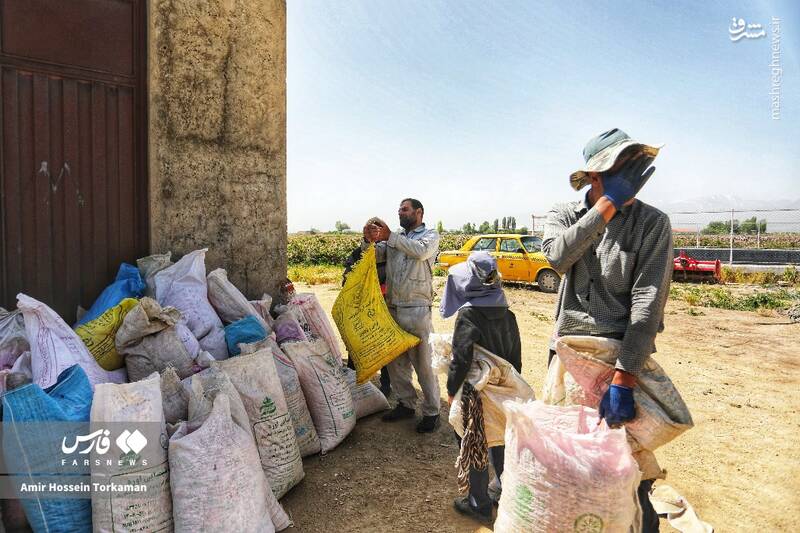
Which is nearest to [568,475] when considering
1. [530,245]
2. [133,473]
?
[133,473]

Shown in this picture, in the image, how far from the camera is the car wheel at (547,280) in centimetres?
1227

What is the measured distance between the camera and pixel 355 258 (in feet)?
15.7

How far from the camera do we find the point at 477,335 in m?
2.65

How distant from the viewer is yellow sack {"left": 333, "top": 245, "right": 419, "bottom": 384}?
368 cm

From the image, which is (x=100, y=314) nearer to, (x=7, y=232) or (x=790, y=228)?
(x=7, y=232)

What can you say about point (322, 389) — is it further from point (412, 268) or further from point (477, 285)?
point (477, 285)

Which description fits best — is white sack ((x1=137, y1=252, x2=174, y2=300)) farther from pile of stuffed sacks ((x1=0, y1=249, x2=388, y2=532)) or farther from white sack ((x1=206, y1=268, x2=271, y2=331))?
white sack ((x1=206, y1=268, x2=271, y2=331))

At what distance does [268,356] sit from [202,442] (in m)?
0.74

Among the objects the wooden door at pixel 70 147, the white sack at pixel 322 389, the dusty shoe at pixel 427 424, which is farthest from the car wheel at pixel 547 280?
the wooden door at pixel 70 147

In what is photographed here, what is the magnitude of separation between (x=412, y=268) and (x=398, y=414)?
Result: 1.21 meters

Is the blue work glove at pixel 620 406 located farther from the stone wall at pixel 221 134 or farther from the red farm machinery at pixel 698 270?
the red farm machinery at pixel 698 270

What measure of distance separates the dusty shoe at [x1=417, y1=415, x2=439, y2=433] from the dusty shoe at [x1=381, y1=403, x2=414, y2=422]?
0.75 ft

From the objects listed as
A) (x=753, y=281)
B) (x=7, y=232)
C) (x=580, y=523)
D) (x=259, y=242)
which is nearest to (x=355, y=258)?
(x=259, y=242)

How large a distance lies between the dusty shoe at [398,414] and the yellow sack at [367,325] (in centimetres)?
48
